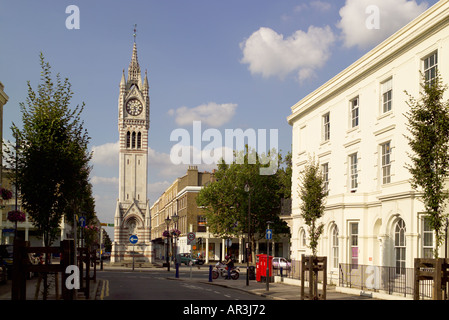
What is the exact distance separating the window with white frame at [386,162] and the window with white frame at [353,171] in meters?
3.15

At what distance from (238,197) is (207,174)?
3169 centimetres

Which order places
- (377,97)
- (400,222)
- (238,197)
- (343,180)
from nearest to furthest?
1. (400,222)
2. (377,97)
3. (343,180)
4. (238,197)

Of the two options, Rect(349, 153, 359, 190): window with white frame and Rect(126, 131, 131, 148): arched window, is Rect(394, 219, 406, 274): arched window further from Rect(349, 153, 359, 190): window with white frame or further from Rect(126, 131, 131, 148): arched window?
Rect(126, 131, 131, 148): arched window

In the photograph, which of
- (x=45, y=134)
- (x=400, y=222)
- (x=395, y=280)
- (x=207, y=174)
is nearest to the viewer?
(x=45, y=134)

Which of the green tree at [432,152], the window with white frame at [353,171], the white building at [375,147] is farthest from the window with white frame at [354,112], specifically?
the green tree at [432,152]

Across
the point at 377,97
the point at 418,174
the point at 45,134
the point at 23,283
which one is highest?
the point at 377,97

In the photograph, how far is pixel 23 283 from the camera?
11414 millimetres

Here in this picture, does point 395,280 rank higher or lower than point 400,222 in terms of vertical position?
lower

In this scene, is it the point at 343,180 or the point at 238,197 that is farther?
the point at 238,197

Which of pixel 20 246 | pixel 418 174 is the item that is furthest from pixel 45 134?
pixel 418 174

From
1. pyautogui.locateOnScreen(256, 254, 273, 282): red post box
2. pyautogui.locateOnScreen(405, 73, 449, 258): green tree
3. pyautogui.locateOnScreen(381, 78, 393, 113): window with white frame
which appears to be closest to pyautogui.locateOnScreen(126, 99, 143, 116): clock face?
pyautogui.locateOnScreen(256, 254, 273, 282): red post box

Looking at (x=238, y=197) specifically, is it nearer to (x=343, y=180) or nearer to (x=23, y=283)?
(x=343, y=180)

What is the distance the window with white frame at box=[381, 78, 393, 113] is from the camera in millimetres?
27616

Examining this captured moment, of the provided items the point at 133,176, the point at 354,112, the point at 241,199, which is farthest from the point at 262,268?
the point at 133,176
